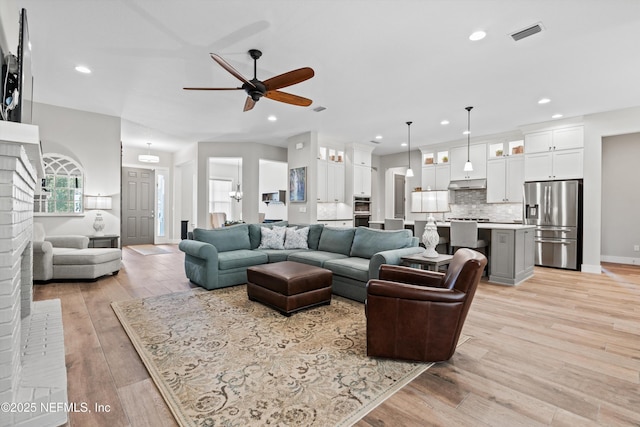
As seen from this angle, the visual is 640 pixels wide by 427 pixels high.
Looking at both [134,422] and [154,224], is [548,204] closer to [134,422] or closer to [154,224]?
[134,422]

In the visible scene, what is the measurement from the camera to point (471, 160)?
7340 mm

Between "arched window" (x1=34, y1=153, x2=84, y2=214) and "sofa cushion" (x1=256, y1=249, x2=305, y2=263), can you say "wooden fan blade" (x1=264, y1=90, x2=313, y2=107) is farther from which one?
"arched window" (x1=34, y1=153, x2=84, y2=214)

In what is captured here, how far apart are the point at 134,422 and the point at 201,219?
21.9 ft

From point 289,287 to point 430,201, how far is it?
6.16m

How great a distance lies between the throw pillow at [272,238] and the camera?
4898 mm

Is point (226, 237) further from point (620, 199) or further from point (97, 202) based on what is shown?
point (620, 199)

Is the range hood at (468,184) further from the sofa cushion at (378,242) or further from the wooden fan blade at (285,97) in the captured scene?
the wooden fan blade at (285,97)

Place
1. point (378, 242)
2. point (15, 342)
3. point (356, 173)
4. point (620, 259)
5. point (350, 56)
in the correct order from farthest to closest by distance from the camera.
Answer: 1. point (356, 173)
2. point (620, 259)
3. point (378, 242)
4. point (350, 56)
5. point (15, 342)

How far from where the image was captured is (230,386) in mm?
1894

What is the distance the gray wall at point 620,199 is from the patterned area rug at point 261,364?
6.84m

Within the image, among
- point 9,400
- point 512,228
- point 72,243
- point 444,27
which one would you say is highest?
point 444,27

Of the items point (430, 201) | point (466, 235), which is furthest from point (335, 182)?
point (466, 235)

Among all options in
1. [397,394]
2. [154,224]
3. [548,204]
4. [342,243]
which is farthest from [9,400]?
[154,224]

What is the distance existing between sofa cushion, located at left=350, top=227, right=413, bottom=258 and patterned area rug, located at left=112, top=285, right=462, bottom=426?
93 centimetres
